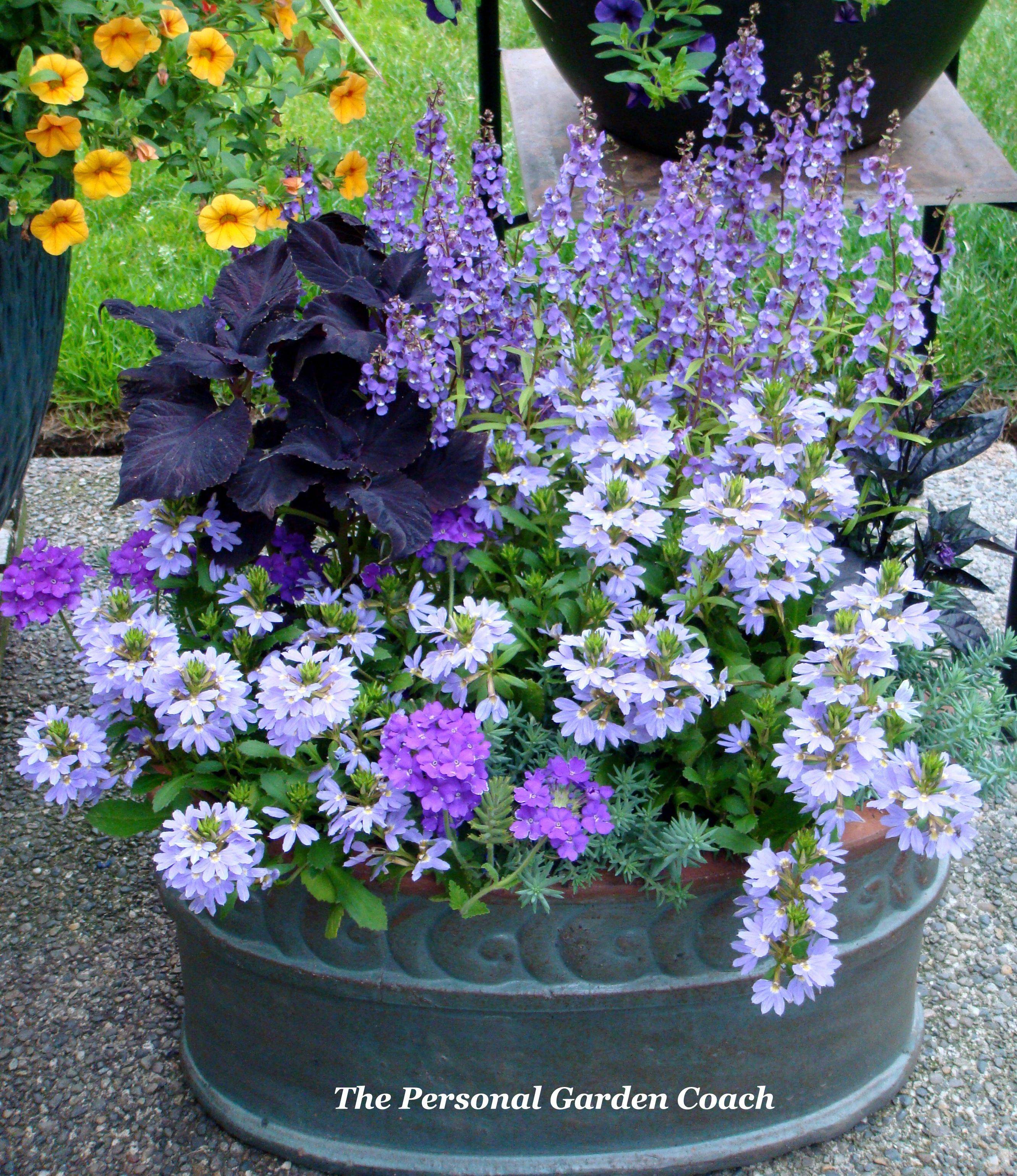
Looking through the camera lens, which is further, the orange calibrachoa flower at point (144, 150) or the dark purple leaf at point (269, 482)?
the orange calibrachoa flower at point (144, 150)

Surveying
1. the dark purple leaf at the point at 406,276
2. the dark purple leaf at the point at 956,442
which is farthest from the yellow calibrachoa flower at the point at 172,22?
the dark purple leaf at the point at 956,442

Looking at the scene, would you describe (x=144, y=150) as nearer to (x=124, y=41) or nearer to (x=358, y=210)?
(x=124, y=41)

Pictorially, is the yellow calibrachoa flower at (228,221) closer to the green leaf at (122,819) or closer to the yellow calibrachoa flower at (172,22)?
the yellow calibrachoa flower at (172,22)

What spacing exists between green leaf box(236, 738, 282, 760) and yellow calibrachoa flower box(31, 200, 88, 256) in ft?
1.95

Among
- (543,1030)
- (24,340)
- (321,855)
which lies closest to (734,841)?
(543,1030)

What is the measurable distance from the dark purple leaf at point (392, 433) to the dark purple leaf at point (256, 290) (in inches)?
5.7

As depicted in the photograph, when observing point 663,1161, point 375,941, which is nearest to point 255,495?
point 375,941

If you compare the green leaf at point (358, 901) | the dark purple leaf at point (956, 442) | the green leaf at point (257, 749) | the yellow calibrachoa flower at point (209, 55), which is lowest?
the green leaf at point (358, 901)

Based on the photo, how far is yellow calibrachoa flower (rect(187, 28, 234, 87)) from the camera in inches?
52.2

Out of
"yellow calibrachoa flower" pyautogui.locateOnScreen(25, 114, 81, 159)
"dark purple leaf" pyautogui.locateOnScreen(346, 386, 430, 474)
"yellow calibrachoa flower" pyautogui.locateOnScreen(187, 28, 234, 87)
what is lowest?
"dark purple leaf" pyautogui.locateOnScreen(346, 386, 430, 474)

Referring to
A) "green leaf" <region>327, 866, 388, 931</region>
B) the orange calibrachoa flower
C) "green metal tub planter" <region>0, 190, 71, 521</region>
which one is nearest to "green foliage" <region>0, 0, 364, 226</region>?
the orange calibrachoa flower

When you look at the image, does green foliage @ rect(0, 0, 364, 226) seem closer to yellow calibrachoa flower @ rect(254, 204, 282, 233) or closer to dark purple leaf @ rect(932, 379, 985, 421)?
yellow calibrachoa flower @ rect(254, 204, 282, 233)

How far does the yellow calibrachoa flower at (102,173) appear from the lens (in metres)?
1.37

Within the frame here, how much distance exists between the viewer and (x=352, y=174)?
4.84ft
